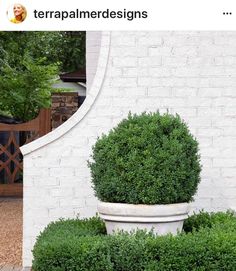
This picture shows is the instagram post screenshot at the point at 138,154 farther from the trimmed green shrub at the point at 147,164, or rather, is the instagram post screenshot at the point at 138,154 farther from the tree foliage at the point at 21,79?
the tree foliage at the point at 21,79

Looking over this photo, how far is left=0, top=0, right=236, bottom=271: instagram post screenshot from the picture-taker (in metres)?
5.75

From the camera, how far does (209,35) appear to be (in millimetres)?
7414

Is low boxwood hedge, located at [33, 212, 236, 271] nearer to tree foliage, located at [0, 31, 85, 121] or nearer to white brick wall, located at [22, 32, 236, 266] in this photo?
white brick wall, located at [22, 32, 236, 266]

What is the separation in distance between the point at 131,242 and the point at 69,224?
1183 mm

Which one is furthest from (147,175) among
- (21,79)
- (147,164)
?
(21,79)

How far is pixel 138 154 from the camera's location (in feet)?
20.0

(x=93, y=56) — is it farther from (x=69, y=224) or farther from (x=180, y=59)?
(x=69, y=224)

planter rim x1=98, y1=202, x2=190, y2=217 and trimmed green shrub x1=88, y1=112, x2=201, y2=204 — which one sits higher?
trimmed green shrub x1=88, y1=112, x2=201, y2=204

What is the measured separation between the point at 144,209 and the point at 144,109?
1639 millimetres

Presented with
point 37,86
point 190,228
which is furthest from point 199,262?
point 37,86

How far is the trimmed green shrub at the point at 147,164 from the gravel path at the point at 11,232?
203 cm
